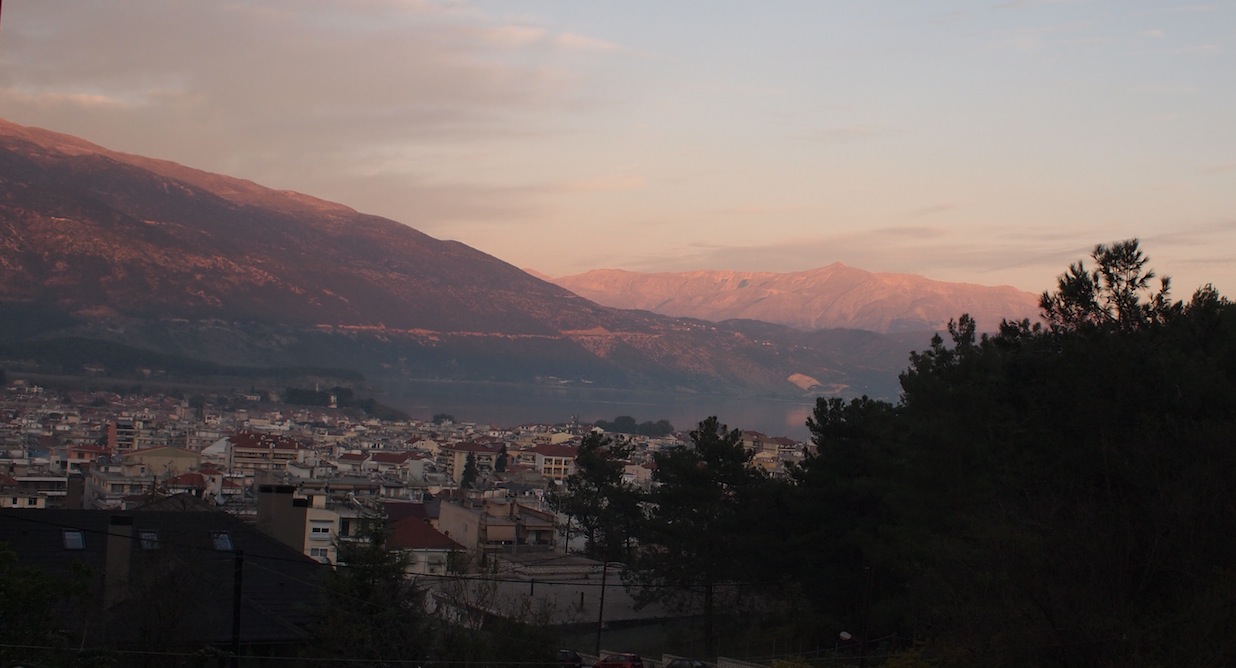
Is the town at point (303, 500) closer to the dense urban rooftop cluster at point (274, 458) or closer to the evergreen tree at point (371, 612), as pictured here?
the dense urban rooftop cluster at point (274, 458)

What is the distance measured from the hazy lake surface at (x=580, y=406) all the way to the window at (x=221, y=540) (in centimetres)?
8771

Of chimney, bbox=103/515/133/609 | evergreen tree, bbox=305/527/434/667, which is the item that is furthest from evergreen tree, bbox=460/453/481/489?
chimney, bbox=103/515/133/609

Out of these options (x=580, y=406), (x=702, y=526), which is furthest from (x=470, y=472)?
(x=580, y=406)

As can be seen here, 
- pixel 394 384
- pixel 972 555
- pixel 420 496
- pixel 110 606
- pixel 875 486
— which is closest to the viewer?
pixel 110 606

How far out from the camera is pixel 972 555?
1161 centimetres

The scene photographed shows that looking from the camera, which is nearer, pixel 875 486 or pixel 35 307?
pixel 875 486

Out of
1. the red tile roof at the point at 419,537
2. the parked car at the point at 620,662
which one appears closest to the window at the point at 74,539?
the parked car at the point at 620,662

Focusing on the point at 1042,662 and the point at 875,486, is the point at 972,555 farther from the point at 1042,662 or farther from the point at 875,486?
the point at 875,486

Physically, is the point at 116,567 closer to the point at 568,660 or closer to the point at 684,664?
the point at 568,660

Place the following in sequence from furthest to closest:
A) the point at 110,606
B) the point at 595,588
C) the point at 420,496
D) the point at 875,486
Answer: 1. the point at 420,496
2. the point at 595,588
3. the point at 875,486
4. the point at 110,606

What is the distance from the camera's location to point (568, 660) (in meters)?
15.9

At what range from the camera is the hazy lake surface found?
121 metres

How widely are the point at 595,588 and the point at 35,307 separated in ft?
437

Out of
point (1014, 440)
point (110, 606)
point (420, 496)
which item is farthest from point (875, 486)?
point (420, 496)
